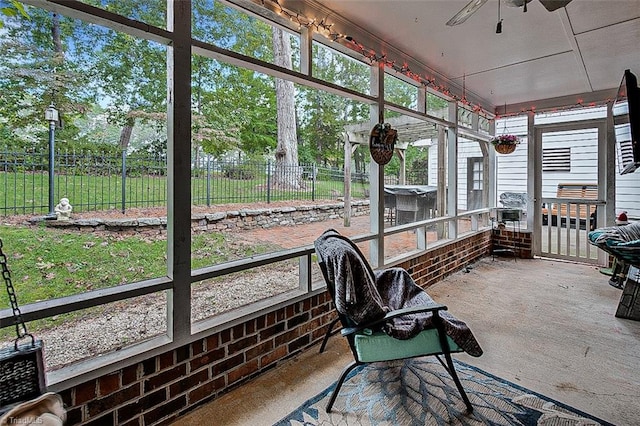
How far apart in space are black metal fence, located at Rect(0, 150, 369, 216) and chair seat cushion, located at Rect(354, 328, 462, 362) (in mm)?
1440

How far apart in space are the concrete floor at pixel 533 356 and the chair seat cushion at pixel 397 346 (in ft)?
1.53

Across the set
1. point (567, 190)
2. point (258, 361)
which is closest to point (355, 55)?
point (258, 361)

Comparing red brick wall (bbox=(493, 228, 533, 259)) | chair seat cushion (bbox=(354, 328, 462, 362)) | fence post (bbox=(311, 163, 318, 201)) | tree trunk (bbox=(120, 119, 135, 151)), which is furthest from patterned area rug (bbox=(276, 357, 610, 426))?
red brick wall (bbox=(493, 228, 533, 259))

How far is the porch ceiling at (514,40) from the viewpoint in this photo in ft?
9.00

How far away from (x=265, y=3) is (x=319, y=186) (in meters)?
2.51

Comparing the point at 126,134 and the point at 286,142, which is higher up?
the point at 286,142

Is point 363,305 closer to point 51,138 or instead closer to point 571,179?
A: point 51,138

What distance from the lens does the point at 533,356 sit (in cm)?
251

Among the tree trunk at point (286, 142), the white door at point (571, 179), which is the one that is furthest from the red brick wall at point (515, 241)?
the tree trunk at point (286, 142)

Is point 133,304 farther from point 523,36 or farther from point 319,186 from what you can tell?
point 523,36

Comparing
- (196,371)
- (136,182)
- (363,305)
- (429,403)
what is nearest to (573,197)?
(429,403)

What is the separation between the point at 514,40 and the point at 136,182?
3.79 meters

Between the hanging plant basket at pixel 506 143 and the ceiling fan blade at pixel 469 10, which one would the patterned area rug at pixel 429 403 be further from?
the hanging plant basket at pixel 506 143

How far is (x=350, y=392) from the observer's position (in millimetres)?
2074
